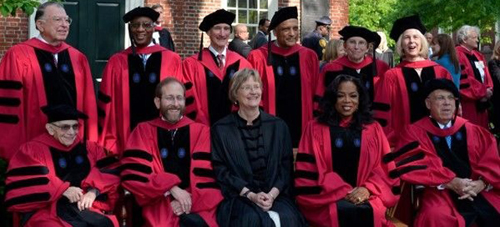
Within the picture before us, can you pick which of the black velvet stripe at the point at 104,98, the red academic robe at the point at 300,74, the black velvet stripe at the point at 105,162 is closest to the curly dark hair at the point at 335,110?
the red academic robe at the point at 300,74

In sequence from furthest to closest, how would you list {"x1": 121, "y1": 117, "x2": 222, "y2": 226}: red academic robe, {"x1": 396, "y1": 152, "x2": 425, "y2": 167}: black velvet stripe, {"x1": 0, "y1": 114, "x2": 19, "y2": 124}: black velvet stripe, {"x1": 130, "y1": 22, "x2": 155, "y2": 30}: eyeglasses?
{"x1": 130, "y1": 22, "x2": 155, "y2": 30}: eyeglasses < {"x1": 0, "y1": 114, "x2": 19, "y2": 124}: black velvet stripe < {"x1": 396, "y1": 152, "x2": 425, "y2": 167}: black velvet stripe < {"x1": 121, "y1": 117, "x2": 222, "y2": 226}: red academic robe

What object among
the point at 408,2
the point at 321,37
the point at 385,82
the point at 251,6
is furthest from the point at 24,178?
the point at 408,2

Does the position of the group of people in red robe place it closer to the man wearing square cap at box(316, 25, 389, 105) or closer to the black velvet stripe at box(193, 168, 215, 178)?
the black velvet stripe at box(193, 168, 215, 178)

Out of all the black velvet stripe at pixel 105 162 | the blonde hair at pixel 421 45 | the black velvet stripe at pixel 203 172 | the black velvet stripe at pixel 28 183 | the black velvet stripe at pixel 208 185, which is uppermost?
the blonde hair at pixel 421 45

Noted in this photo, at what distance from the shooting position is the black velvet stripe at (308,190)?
6535 millimetres

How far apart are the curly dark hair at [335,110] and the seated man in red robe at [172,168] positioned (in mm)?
967

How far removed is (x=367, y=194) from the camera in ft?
21.4

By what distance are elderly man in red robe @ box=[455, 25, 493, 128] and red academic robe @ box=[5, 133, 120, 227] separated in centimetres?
447

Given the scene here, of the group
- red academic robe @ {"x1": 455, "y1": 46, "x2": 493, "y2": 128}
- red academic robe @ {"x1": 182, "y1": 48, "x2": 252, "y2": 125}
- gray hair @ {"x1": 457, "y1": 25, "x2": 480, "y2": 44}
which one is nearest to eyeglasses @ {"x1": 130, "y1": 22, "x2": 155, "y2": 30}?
red academic robe @ {"x1": 182, "y1": 48, "x2": 252, "y2": 125}

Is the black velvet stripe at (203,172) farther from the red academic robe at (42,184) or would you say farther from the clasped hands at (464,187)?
the clasped hands at (464,187)

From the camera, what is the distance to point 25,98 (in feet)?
23.1

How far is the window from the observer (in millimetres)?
14594

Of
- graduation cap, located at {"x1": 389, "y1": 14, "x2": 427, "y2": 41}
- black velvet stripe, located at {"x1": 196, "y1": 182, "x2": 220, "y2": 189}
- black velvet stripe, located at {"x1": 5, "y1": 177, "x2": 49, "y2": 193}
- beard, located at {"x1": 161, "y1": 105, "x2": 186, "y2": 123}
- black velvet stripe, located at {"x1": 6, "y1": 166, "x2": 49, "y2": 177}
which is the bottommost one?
black velvet stripe, located at {"x1": 196, "y1": 182, "x2": 220, "y2": 189}

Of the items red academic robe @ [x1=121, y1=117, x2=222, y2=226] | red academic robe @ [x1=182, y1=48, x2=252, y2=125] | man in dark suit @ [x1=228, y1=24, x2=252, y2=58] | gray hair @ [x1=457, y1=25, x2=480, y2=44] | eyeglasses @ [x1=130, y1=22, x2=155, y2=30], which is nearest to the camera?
red academic robe @ [x1=121, y1=117, x2=222, y2=226]
